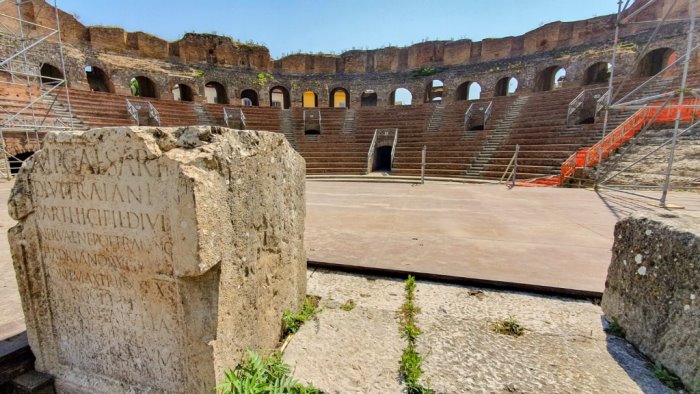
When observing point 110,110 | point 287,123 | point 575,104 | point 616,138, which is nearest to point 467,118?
point 575,104

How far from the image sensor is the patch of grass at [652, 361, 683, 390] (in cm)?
129

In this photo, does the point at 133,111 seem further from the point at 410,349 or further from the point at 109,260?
the point at 410,349

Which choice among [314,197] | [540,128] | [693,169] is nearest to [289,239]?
[314,197]

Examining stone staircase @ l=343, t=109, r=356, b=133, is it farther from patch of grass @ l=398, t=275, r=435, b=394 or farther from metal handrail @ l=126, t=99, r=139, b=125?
patch of grass @ l=398, t=275, r=435, b=394

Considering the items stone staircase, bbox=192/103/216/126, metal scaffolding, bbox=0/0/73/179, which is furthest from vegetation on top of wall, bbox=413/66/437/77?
metal scaffolding, bbox=0/0/73/179

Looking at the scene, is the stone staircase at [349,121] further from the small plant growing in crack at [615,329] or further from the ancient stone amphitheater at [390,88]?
the small plant growing in crack at [615,329]

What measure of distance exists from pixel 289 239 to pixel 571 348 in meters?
1.62

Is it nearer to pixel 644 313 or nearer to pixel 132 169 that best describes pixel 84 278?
pixel 132 169

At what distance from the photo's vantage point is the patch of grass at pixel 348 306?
2.00 m

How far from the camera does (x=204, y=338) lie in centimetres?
124

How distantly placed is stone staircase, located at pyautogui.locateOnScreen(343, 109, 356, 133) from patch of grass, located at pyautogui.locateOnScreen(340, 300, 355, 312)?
15.7 meters

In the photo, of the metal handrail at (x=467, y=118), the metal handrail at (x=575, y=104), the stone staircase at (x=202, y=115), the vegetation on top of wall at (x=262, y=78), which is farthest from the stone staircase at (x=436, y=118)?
the vegetation on top of wall at (x=262, y=78)

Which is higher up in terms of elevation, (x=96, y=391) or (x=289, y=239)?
(x=289, y=239)

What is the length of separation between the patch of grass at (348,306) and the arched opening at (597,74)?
78.1 feet
